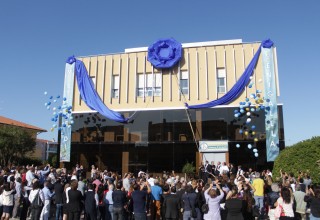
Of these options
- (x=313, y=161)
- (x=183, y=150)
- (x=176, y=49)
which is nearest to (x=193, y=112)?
(x=183, y=150)

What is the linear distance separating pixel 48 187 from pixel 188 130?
14287 millimetres

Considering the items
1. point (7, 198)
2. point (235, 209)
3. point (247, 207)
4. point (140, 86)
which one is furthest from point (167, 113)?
point (235, 209)

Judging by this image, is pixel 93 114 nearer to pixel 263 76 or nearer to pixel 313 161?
pixel 263 76

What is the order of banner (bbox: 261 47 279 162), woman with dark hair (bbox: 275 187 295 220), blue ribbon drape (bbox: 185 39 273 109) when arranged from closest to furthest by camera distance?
woman with dark hair (bbox: 275 187 295 220), banner (bbox: 261 47 279 162), blue ribbon drape (bbox: 185 39 273 109)

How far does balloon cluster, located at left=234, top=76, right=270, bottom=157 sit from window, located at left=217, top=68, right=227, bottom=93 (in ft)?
7.45

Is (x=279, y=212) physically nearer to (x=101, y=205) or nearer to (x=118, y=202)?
(x=118, y=202)

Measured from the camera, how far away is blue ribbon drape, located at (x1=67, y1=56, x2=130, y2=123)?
2575 cm

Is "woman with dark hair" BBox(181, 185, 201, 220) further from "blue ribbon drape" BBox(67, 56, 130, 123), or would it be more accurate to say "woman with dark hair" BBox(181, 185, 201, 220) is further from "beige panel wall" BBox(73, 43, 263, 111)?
"blue ribbon drape" BBox(67, 56, 130, 123)

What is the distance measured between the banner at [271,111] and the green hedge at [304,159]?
13.3 feet

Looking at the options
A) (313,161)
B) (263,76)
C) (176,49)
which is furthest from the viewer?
(176,49)

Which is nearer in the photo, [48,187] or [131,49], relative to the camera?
[48,187]

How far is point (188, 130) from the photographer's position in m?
24.3

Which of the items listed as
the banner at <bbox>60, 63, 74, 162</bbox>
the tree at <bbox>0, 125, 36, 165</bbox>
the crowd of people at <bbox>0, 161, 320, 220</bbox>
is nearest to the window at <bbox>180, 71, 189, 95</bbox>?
the banner at <bbox>60, 63, 74, 162</bbox>

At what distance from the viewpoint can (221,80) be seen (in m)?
24.9
